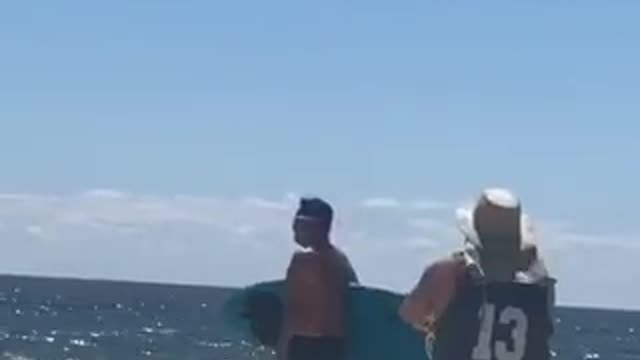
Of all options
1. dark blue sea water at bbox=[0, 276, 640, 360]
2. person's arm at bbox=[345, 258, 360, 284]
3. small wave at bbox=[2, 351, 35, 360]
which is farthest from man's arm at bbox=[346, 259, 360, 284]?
small wave at bbox=[2, 351, 35, 360]

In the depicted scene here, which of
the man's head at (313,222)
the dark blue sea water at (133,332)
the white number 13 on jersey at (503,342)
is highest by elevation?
the dark blue sea water at (133,332)

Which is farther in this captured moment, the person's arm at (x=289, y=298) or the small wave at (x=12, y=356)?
the small wave at (x=12, y=356)

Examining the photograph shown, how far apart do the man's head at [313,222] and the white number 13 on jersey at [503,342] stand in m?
1.38

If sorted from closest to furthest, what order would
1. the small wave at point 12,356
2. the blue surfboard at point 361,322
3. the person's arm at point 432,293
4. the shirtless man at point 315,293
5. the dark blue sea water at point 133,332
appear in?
the person's arm at point 432,293
the shirtless man at point 315,293
the blue surfboard at point 361,322
the small wave at point 12,356
the dark blue sea water at point 133,332

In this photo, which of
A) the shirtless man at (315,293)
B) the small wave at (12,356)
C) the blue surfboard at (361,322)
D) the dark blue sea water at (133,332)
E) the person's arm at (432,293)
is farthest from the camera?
the dark blue sea water at (133,332)

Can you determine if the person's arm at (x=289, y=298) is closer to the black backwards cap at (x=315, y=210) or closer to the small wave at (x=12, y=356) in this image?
the black backwards cap at (x=315, y=210)

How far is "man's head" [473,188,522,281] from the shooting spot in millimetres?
7273

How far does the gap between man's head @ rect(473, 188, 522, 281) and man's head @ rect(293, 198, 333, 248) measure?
130 cm

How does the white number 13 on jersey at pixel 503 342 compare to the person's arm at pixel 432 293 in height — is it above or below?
below

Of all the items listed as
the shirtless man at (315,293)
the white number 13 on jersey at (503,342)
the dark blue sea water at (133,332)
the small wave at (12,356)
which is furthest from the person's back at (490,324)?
the small wave at (12,356)

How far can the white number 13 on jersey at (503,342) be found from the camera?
724 centimetres

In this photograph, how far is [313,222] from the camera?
857 cm

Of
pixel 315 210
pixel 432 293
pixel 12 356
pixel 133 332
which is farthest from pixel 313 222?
pixel 133 332

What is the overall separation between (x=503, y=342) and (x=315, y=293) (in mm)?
1366
